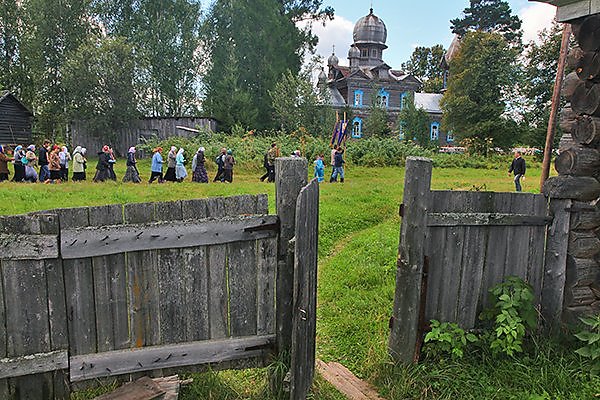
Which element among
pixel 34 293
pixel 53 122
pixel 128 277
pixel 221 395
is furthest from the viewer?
pixel 53 122

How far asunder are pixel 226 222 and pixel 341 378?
6.45 ft

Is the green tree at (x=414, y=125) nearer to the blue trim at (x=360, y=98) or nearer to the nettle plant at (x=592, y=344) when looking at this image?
the blue trim at (x=360, y=98)

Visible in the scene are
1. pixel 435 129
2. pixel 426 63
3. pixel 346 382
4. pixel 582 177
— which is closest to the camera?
pixel 346 382

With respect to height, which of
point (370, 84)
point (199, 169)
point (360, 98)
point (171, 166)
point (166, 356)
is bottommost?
point (166, 356)

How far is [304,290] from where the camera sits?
11.4ft

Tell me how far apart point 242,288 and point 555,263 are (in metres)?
3.24

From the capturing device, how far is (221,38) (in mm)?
41906

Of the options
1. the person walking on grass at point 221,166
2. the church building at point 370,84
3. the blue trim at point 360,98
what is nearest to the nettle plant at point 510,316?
the person walking on grass at point 221,166

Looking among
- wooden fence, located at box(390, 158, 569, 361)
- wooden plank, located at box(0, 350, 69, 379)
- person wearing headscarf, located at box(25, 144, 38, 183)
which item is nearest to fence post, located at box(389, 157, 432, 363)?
wooden fence, located at box(390, 158, 569, 361)

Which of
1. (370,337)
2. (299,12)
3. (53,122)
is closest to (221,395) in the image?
(370,337)

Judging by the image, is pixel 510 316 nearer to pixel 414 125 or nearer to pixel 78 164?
pixel 78 164

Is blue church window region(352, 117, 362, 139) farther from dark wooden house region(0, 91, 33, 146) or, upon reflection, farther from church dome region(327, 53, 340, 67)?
dark wooden house region(0, 91, 33, 146)

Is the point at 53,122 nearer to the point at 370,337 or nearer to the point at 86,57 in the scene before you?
the point at 86,57

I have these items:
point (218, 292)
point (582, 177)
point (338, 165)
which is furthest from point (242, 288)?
point (338, 165)
